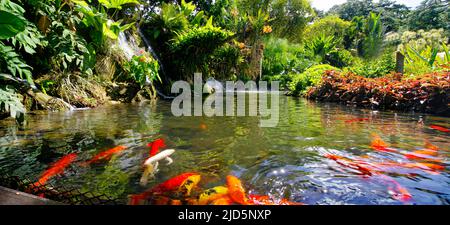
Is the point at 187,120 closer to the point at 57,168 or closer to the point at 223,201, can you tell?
the point at 57,168

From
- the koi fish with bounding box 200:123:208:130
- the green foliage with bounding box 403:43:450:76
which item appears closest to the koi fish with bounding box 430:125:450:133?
the koi fish with bounding box 200:123:208:130

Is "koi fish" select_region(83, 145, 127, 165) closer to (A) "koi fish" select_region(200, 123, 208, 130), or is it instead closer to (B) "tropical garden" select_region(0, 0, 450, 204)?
(B) "tropical garden" select_region(0, 0, 450, 204)

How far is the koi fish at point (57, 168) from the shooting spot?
271 centimetres

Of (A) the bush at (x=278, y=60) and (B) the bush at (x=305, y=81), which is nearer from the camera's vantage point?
(B) the bush at (x=305, y=81)

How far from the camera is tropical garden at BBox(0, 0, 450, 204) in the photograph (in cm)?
286

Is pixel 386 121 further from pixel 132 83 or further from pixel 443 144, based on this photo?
pixel 132 83

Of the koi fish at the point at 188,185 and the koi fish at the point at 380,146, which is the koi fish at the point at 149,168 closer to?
the koi fish at the point at 188,185

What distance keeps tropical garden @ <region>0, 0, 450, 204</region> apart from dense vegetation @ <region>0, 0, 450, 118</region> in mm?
47

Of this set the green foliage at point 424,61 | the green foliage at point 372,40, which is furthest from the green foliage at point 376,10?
the green foliage at point 424,61

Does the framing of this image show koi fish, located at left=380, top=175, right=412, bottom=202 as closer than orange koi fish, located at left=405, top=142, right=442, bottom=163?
Yes

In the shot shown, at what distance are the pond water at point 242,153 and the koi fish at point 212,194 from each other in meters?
0.16

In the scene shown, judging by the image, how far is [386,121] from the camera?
667cm
